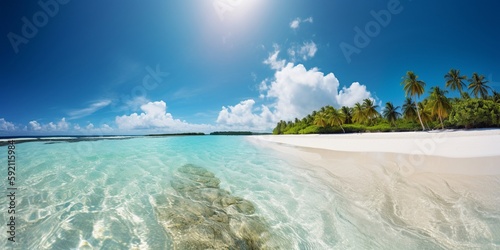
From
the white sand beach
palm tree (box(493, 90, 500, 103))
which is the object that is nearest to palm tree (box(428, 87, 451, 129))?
palm tree (box(493, 90, 500, 103))

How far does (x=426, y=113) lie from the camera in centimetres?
4691

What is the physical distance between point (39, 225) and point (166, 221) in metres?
2.91

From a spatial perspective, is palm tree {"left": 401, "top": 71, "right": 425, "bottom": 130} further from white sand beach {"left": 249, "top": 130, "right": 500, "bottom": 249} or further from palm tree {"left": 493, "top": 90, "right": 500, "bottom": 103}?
white sand beach {"left": 249, "top": 130, "right": 500, "bottom": 249}

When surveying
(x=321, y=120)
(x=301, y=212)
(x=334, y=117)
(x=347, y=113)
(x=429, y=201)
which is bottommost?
(x=301, y=212)

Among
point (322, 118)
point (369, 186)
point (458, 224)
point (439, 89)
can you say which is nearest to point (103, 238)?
point (458, 224)

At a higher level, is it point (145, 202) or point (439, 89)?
point (439, 89)

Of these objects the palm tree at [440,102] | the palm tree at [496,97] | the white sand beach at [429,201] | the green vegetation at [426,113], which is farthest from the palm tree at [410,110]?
the white sand beach at [429,201]

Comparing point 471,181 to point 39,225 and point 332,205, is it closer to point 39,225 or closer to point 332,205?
point 332,205

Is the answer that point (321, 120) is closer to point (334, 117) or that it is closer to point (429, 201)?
point (334, 117)

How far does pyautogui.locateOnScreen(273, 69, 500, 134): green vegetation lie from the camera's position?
35125 mm

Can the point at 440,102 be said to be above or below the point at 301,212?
above

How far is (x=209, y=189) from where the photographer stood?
7754mm

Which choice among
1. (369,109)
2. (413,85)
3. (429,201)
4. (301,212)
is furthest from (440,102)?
(301,212)

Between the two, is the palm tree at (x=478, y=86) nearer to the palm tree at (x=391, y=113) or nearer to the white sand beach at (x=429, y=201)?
the palm tree at (x=391, y=113)
